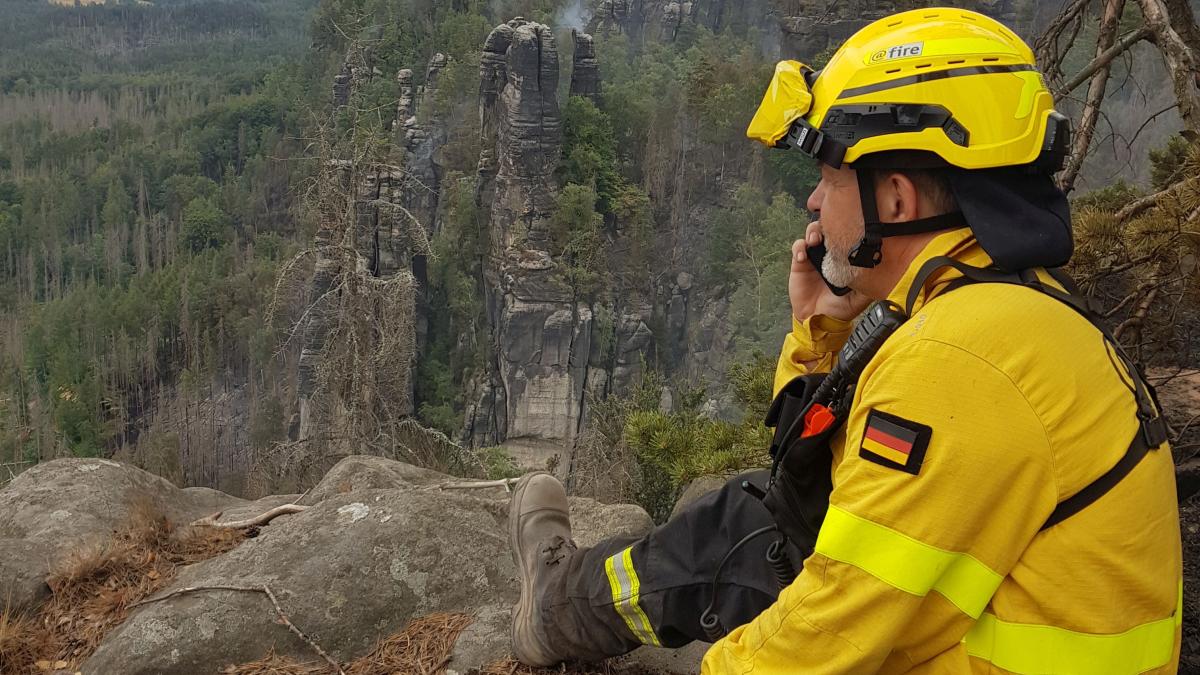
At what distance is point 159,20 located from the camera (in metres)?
150

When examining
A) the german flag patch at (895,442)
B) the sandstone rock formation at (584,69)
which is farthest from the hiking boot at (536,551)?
the sandstone rock formation at (584,69)

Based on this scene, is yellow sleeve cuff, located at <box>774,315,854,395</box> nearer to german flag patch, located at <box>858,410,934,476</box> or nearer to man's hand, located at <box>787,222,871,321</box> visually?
man's hand, located at <box>787,222,871,321</box>

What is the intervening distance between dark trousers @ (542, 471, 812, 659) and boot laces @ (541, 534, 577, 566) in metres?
0.27

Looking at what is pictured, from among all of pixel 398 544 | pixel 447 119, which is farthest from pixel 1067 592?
pixel 447 119

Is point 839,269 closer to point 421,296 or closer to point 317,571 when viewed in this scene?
point 317,571

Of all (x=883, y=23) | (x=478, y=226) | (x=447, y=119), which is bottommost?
(x=478, y=226)

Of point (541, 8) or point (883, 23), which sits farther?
point (541, 8)

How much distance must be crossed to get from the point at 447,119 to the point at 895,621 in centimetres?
4356

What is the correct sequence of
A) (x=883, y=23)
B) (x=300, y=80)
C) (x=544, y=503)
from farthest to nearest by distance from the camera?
(x=300, y=80)
(x=544, y=503)
(x=883, y=23)

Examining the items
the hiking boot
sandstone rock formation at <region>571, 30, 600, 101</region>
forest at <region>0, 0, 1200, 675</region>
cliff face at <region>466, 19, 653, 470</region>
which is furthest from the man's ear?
sandstone rock formation at <region>571, 30, 600, 101</region>

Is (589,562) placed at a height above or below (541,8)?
below

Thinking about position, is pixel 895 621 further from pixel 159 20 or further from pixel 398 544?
pixel 159 20

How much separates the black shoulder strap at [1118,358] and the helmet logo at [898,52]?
475 millimetres

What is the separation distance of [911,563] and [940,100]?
99 cm
